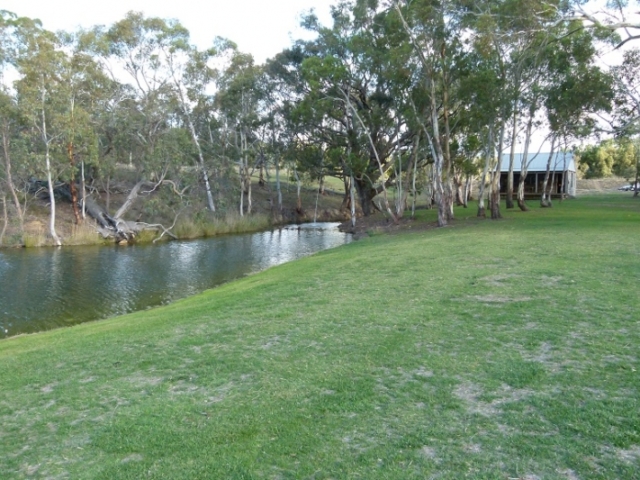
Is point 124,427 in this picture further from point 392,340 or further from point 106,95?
point 106,95

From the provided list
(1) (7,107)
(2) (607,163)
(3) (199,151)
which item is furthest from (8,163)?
(2) (607,163)

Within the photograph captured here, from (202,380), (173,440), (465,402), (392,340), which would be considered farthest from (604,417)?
(202,380)

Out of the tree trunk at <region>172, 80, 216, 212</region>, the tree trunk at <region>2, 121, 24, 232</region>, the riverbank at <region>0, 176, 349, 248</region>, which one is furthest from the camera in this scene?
the tree trunk at <region>172, 80, 216, 212</region>

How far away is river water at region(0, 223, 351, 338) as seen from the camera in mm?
13664

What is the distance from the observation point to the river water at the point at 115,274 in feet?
44.8

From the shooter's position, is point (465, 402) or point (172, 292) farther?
point (172, 292)

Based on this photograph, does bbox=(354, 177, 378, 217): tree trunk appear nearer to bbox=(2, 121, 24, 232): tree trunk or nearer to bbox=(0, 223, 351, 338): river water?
bbox=(0, 223, 351, 338): river water

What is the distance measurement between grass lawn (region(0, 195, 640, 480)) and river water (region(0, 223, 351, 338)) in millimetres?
3861

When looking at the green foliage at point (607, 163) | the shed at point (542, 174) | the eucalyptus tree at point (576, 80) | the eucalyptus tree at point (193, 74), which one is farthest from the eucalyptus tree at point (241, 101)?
the green foliage at point (607, 163)

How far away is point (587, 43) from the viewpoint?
2386 centimetres

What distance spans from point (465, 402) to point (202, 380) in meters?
2.82

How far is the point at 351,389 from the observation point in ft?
16.5

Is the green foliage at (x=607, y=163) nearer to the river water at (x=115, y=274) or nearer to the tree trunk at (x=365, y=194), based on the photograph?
the tree trunk at (x=365, y=194)

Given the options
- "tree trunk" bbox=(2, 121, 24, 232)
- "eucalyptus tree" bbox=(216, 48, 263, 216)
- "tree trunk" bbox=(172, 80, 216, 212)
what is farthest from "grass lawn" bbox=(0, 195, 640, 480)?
"eucalyptus tree" bbox=(216, 48, 263, 216)
